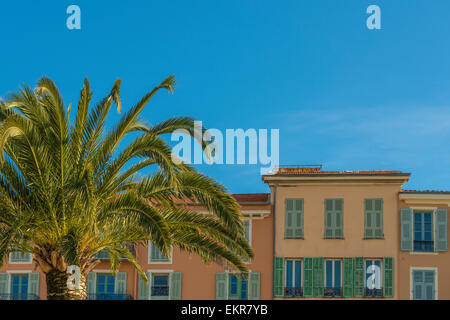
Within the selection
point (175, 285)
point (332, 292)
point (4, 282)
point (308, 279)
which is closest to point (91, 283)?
point (175, 285)

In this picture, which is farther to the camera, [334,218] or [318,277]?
[334,218]

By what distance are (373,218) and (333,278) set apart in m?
3.99

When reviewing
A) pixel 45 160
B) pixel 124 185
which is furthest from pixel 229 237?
pixel 45 160

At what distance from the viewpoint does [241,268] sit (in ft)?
82.4

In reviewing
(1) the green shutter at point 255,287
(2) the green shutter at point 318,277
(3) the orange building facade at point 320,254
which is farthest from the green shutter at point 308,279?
(1) the green shutter at point 255,287

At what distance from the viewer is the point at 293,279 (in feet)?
156

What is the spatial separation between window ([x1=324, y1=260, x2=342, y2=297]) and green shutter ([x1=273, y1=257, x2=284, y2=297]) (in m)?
2.43

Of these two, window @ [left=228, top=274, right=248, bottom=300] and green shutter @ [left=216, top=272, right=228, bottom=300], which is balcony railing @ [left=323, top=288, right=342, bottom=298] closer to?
window @ [left=228, top=274, right=248, bottom=300]

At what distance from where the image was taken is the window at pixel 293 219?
4800cm

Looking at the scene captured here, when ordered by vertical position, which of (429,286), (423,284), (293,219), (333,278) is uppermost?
(293,219)

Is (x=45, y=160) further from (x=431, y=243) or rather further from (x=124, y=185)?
(x=431, y=243)

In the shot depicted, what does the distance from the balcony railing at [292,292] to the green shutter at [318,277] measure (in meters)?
0.84

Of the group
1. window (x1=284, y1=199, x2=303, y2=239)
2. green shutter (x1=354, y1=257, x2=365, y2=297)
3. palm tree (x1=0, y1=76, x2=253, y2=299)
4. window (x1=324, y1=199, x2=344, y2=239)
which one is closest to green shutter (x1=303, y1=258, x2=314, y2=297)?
window (x1=284, y1=199, x2=303, y2=239)

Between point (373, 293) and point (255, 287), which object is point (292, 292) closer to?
point (255, 287)
